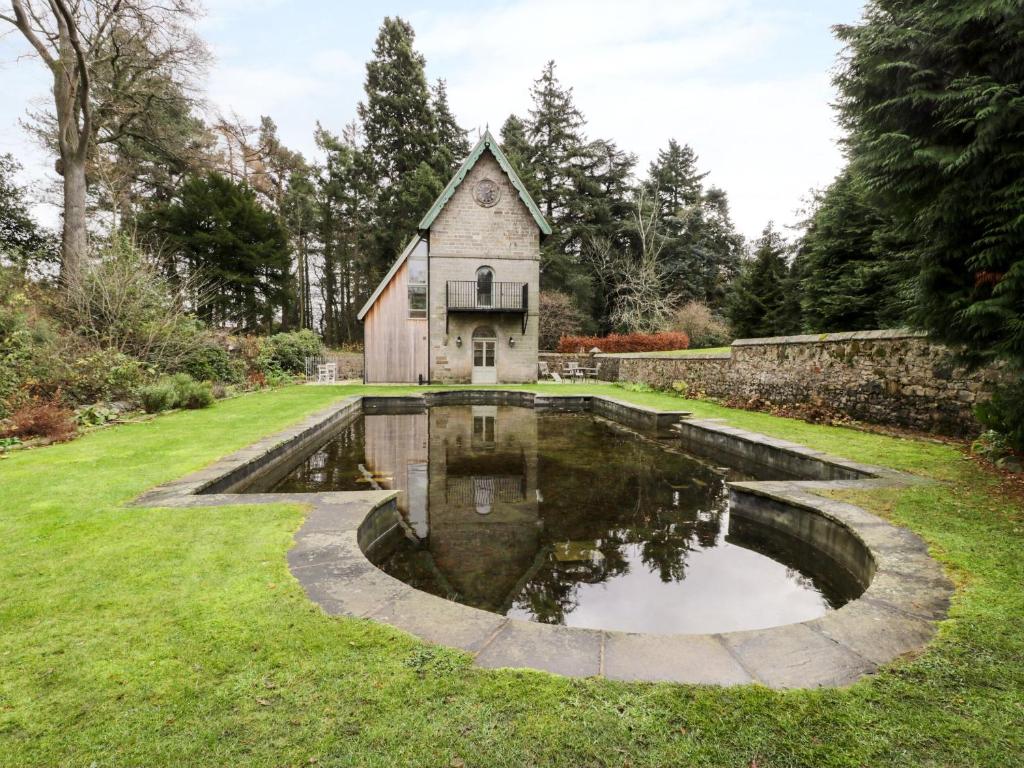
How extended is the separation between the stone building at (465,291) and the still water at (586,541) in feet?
36.7

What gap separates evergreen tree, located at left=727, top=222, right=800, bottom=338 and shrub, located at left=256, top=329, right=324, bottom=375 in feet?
62.3

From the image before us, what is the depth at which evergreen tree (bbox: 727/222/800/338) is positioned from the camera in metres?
19.0

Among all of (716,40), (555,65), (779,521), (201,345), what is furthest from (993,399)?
(555,65)

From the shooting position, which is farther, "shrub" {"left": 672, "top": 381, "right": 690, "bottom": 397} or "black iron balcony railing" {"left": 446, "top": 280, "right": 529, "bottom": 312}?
"black iron balcony railing" {"left": 446, "top": 280, "right": 529, "bottom": 312}

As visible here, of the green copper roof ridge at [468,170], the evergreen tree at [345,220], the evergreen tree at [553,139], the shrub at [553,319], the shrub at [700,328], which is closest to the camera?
the green copper roof ridge at [468,170]

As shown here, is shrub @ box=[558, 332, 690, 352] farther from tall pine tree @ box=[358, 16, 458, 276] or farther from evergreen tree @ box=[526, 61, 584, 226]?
tall pine tree @ box=[358, 16, 458, 276]

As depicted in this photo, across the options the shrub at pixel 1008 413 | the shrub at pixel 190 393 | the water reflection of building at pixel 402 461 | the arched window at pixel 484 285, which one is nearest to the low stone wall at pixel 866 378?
the shrub at pixel 1008 413

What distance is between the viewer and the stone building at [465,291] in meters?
18.1

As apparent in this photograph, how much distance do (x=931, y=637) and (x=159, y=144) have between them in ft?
73.4

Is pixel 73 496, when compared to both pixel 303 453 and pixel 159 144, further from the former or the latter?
pixel 159 144

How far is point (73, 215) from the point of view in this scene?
43.4 ft

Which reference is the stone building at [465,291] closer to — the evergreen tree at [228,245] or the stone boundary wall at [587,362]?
the stone boundary wall at [587,362]

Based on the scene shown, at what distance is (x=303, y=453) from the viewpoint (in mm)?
7172

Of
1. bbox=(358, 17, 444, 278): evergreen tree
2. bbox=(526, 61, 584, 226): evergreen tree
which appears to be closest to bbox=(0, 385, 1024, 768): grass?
bbox=(358, 17, 444, 278): evergreen tree
